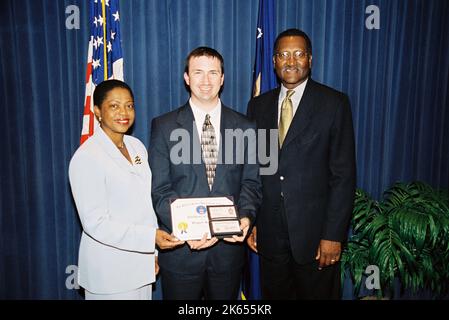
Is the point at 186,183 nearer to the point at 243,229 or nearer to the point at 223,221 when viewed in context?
the point at 223,221

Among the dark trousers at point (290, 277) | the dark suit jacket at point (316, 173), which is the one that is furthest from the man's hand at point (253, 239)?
the dark suit jacket at point (316, 173)

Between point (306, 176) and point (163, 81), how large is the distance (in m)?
1.76

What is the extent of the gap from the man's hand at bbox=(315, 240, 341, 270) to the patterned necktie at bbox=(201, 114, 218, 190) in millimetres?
890

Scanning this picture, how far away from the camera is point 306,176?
7.67 ft

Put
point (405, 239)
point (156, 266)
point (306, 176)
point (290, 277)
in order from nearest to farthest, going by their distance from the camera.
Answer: point (306, 176), point (156, 266), point (290, 277), point (405, 239)

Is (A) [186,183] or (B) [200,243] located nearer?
(B) [200,243]

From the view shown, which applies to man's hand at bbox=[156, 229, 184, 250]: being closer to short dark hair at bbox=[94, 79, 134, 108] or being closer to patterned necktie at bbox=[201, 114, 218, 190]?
patterned necktie at bbox=[201, 114, 218, 190]

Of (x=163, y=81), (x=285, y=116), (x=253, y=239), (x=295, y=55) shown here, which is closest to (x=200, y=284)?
(x=253, y=239)

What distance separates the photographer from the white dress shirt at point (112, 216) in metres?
2.04

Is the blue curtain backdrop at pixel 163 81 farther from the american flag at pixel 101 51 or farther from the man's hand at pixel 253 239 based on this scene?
the man's hand at pixel 253 239

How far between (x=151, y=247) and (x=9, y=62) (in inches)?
96.7

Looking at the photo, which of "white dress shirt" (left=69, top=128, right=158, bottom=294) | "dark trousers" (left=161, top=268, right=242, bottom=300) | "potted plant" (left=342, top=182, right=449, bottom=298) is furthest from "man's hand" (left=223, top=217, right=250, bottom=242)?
"potted plant" (left=342, top=182, right=449, bottom=298)

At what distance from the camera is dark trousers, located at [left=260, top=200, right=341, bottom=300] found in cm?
246

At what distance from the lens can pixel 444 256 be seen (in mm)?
3090
